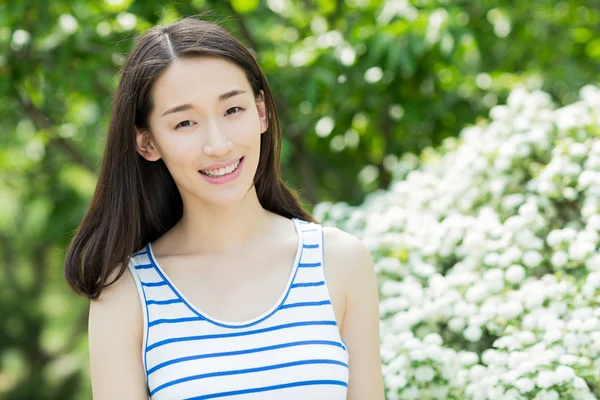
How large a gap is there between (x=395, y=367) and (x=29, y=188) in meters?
2.53

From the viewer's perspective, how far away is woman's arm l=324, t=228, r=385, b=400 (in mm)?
1889

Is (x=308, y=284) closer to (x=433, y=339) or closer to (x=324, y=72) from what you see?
(x=433, y=339)

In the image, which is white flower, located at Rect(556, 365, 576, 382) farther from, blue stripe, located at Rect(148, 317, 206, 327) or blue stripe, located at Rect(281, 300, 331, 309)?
blue stripe, located at Rect(148, 317, 206, 327)

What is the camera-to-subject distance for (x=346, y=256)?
6.33ft

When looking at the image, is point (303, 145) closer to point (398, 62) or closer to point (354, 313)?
point (398, 62)

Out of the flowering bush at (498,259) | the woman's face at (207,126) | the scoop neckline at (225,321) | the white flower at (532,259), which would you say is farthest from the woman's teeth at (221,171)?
the white flower at (532,259)

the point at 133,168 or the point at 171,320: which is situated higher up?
the point at 133,168

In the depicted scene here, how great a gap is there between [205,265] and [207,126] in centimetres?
34

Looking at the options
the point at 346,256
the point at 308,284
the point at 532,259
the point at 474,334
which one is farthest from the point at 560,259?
the point at 308,284

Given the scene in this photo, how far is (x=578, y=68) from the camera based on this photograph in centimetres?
371

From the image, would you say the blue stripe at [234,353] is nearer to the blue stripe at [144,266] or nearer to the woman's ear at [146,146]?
the blue stripe at [144,266]

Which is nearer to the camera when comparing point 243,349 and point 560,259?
point 243,349

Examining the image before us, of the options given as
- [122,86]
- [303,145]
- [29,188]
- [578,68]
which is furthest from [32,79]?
[578,68]

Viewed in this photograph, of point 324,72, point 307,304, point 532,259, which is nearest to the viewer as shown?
point 307,304
